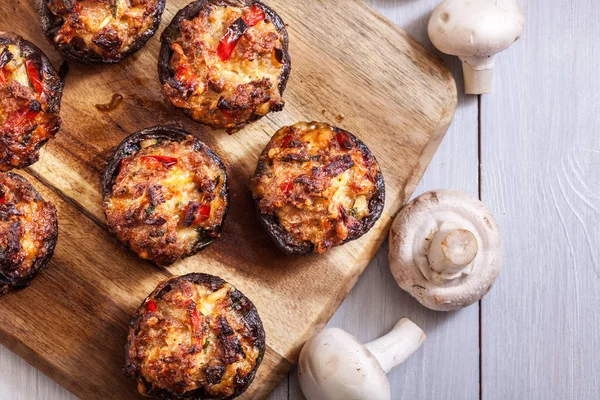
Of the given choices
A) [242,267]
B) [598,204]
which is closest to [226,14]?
[242,267]

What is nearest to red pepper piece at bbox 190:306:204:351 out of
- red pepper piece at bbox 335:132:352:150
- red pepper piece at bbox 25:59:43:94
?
red pepper piece at bbox 335:132:352:150

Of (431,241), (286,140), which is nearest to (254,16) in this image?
(286,140)

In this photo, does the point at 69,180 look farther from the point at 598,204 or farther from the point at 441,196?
the point at 598,204

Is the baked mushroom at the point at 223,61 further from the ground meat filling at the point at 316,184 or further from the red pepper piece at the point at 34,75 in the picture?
the red pepper piece at the point at 34,75

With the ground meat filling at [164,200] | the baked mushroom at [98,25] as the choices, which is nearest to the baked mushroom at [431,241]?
the ground meat filling at [164,200]

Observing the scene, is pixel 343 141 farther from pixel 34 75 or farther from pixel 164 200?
pixel 34 75
